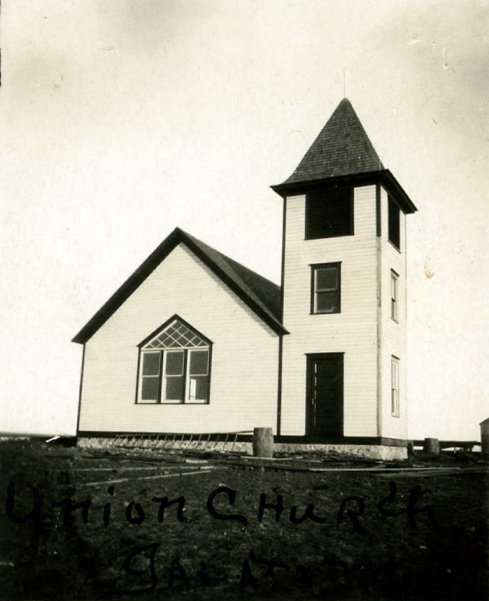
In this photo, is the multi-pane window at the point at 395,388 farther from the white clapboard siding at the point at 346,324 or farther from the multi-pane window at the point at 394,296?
the white clapboard siding at the point at 346,324

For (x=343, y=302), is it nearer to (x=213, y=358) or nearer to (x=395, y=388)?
(x=395, y=388)

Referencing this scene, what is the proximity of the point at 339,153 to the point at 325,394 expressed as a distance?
7905 millimetres

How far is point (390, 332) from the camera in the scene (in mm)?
21797

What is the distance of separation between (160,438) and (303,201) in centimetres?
887

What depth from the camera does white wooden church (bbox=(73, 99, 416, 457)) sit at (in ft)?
69.2

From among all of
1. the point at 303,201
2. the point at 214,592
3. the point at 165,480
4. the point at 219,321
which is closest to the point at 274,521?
the point at 214,592

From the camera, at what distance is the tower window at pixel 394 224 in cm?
2303

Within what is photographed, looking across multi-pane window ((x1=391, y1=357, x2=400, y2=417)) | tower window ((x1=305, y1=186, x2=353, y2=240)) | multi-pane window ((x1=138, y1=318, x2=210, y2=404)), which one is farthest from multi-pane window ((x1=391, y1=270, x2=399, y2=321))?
multi-pane window ((x1=138, y1=318, x2=210, y2=404))

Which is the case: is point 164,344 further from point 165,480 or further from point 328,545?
point 328,545

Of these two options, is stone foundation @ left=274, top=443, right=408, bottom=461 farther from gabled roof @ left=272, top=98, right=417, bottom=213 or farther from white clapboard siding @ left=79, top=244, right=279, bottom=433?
gabled roof @ left=272, top=98, right=417, bottom=213

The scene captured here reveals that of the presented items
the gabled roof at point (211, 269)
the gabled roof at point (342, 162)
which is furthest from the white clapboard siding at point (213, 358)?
the gabled roof at point (342, 162)

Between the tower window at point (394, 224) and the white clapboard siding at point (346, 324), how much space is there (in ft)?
5.26

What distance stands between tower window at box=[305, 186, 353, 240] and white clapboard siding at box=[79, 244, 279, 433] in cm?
340

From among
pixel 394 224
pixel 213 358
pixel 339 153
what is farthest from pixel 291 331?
pixel 339 153
